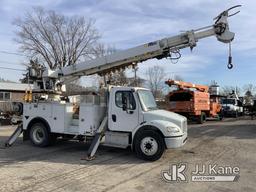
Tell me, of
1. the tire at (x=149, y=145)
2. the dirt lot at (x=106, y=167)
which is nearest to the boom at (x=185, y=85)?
the dirt lot at (x=106, y=167)

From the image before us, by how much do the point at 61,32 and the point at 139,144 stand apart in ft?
147

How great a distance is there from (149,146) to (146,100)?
6.14ft

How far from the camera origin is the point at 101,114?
1351cm

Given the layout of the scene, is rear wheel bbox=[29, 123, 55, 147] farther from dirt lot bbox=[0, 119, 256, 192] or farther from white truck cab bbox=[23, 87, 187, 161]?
dirt lot bbox=[0, 119, 256, 192]

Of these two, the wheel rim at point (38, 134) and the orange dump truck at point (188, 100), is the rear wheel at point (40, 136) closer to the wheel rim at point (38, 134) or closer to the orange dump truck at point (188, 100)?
the wheel rim at point (38, 134)

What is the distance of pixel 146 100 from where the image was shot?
517 inches

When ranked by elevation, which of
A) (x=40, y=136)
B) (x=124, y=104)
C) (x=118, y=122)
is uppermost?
(x=124, y=104)

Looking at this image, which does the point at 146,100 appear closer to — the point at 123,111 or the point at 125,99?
the point at 125,99

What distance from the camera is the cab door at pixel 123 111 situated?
12578mm

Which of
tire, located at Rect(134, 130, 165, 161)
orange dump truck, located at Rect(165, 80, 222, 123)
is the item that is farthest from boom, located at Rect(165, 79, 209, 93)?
tire, located at Rect(134, 130, 165, 161)

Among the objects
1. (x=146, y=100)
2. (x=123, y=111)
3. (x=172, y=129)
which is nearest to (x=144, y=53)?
(x=146, y=100)

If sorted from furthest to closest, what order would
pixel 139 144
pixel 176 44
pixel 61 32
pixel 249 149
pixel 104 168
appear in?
pixel 61 32 → pixel 249 149 → pixel 176 44 → pixel 139 144 → pixel 104 168

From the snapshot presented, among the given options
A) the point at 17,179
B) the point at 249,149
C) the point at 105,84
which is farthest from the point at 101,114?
the point at 249,149

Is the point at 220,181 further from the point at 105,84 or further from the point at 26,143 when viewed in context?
the point at 26,143
